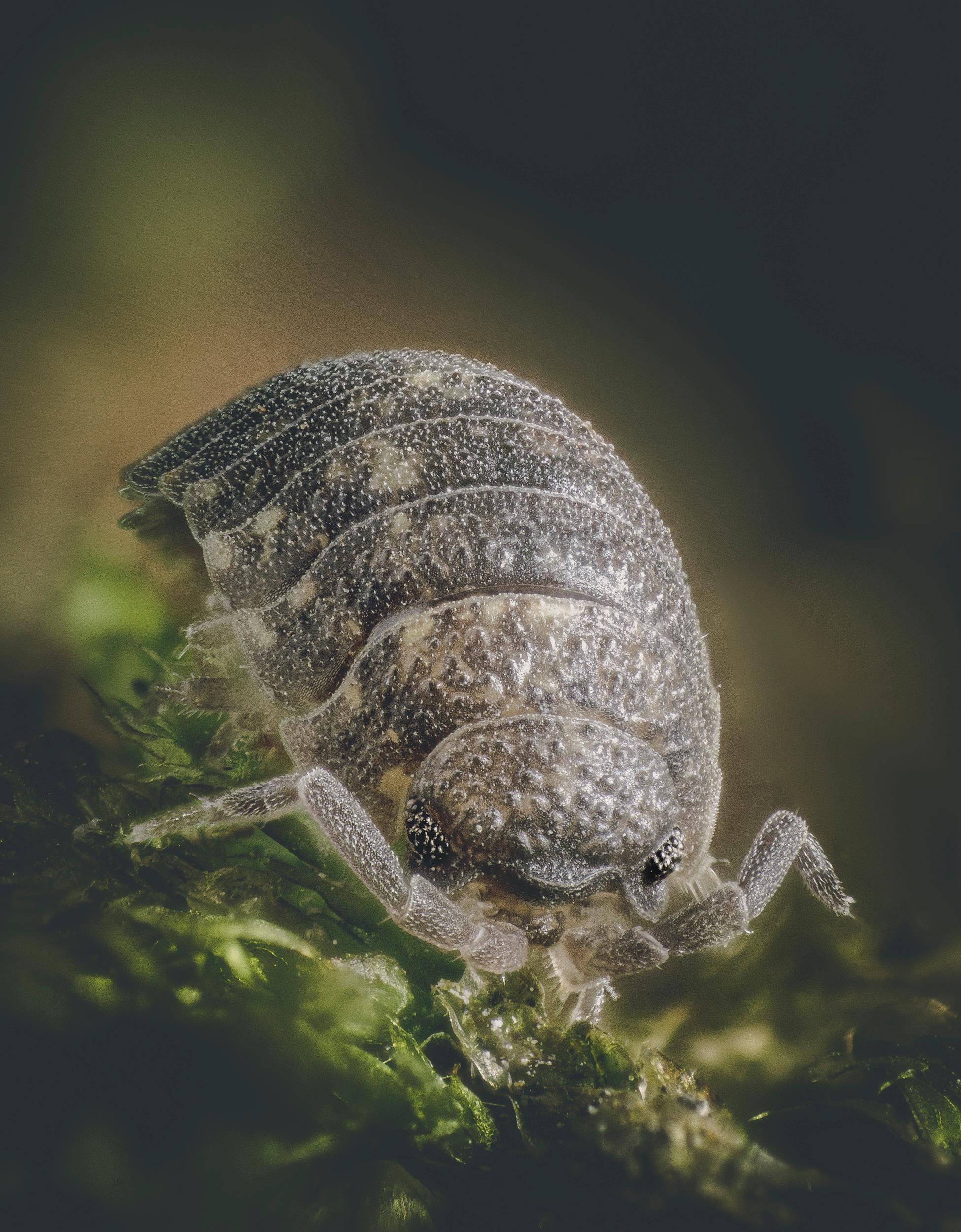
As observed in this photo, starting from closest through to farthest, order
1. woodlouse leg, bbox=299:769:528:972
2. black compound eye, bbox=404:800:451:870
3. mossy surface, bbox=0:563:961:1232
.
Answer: mossy surface, bbox=0:563:961:1232 < woodlouse leg, bbox=299:769:528:972 < black compound eye, bbox=404:800:451:870

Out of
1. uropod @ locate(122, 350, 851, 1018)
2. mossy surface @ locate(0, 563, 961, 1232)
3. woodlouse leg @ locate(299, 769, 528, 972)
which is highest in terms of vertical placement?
uropod @ locate(122, 350, 851, 1018)

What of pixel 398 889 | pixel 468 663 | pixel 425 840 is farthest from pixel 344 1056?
pixel 468 663

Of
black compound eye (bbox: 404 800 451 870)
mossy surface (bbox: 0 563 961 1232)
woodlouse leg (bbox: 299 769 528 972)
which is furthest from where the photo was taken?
black compound eye (bbox: 404 800 451 870)

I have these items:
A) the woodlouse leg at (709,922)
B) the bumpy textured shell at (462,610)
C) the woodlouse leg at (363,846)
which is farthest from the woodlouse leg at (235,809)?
the woodlouse leg at (709,922)

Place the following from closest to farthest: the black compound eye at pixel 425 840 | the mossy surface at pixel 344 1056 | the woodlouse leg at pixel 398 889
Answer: the mossy surface at pixel 344 1056 → the woodlouse leg at pixel 398 889 → the black compound eye at pixel 425 840

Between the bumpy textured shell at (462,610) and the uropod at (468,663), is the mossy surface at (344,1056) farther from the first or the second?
the bumpy textured shell at (462,610)

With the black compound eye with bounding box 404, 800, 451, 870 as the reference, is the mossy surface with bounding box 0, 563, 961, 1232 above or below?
below

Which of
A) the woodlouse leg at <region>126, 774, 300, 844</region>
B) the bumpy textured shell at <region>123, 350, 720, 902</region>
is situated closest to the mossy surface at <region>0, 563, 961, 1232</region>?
the woodlouse leg at <region>126, 774, 300, 844</region>

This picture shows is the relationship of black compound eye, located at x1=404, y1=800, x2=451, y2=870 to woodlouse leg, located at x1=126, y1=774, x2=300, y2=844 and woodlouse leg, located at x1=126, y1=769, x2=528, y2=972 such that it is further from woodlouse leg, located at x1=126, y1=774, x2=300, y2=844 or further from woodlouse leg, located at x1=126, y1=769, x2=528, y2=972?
woodlouse leg, located at x1=126, y1=774, x2=300, y2=844

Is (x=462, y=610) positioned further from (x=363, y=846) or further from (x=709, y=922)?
(x=709, y=922)
